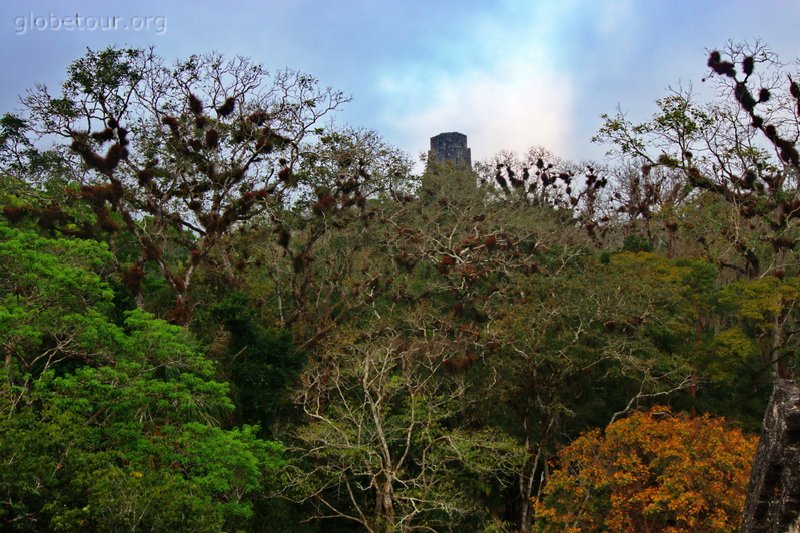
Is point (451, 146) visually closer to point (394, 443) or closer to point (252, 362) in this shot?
point (252, 362)

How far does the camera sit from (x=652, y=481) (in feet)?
37.8

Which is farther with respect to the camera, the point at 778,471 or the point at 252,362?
the point at 252,362

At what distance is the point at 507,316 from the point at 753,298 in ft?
16.7

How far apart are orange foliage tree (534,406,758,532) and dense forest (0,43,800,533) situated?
5cm

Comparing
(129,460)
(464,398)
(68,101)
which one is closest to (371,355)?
(464,398)

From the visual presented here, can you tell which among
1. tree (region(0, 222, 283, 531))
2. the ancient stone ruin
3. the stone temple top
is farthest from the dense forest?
the stone temple top

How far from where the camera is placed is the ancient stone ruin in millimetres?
4188

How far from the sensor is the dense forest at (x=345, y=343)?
9.44 m

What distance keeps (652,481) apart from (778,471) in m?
7.75

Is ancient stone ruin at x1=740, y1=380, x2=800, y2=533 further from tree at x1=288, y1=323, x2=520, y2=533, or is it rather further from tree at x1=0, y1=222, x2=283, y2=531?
tree at x1=288, y1=323, x2=520, y2=533

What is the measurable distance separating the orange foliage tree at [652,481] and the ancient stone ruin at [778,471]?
19.9 feet

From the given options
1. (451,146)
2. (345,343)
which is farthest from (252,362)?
(451,146)

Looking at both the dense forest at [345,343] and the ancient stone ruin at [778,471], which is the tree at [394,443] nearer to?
the dense forest at [345,343]

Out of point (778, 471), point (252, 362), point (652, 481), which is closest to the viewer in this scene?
point (778, 471)
